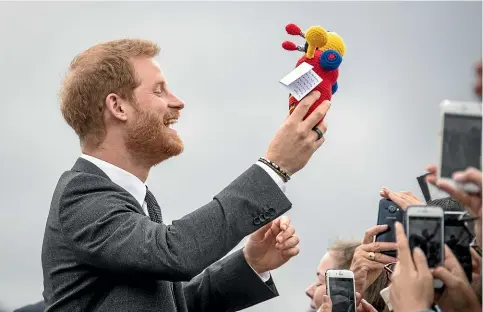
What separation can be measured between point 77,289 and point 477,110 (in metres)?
1.45

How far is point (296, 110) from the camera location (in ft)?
9.30

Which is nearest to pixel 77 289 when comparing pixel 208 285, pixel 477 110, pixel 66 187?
pixel 66 187

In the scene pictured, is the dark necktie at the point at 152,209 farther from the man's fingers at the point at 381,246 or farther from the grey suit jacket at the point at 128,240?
the man's fingers at the point at 381,246

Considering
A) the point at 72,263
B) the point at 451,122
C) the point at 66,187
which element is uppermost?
the point at 451,122

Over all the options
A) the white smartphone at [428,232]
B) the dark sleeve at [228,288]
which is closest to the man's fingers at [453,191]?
the white smartphone at [428,232]

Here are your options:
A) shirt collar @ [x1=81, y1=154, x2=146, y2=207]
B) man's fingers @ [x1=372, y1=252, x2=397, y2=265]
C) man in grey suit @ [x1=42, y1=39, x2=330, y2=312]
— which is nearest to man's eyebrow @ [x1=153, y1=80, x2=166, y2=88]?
man in grey suit @ [x1=42, y1=39, x2=330, y2=312]

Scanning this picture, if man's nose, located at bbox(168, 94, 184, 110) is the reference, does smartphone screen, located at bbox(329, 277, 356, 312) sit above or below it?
below

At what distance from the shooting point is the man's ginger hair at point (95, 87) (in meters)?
3.26

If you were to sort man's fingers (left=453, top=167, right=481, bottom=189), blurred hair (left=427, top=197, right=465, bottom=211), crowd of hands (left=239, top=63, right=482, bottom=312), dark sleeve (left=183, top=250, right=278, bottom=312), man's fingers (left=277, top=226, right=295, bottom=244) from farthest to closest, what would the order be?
1. dark sleeve (left=183, top=250, right=278, bottom=312)
2. man's fingers (left=277, top=226, right=295, bottom=244)
3. blurred hair (left=427, top=197, right=465, bottom=211)
4. crowd of hands (left=239, top=63, right=482, bottom=312)
5. man's fingers (left=453, top=167, right=481, bottom=189)

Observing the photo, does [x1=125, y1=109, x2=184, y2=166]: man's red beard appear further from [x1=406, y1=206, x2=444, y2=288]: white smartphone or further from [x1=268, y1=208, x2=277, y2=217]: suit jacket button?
[x1=406, y1=206, x2=444, y2=288]: white smartphone

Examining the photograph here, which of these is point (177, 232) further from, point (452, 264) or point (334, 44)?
point (452, 264)

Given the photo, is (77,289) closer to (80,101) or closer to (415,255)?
(80,101)

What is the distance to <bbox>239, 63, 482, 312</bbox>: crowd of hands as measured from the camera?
2248mm

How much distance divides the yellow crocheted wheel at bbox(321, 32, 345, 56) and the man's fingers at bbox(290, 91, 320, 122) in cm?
17
